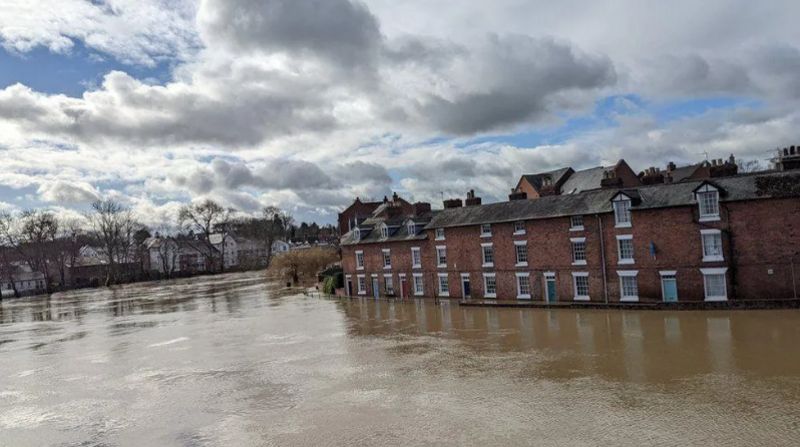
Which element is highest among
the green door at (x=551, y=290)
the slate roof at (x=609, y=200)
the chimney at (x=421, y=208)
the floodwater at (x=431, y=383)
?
the chimney at (x=421, y=208)

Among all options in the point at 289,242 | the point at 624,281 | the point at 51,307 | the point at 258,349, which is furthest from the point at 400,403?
the point at 289,242

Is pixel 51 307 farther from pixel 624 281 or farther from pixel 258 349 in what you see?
pixel 624 281

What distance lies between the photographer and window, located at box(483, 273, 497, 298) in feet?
126

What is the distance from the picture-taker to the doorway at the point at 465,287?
3994 cm

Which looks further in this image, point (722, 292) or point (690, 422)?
point (722, 292)

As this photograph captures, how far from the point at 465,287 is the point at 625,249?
38.8 ft

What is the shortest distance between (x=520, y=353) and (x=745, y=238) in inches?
566

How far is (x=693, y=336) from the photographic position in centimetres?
2316

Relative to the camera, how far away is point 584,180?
55594mm

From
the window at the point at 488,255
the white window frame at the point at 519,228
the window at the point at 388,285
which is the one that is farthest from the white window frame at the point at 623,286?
the window at the point at 388,285

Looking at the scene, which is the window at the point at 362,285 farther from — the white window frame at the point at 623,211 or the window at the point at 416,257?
the white window frame at the point at 623,211

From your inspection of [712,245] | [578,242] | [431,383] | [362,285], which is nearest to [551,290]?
[578,242]

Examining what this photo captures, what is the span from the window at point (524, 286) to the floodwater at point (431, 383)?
9.09 feet

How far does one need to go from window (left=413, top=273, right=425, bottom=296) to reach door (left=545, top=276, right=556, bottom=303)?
36.0 ft
